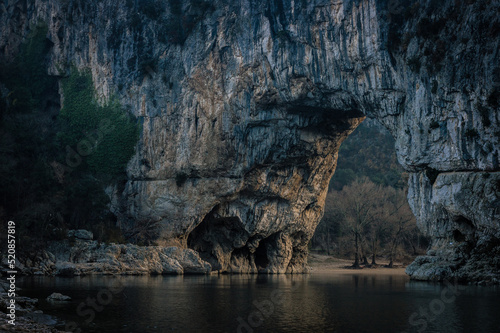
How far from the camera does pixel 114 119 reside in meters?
54.2

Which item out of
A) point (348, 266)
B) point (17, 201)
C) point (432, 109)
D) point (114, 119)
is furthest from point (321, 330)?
point (348, 266)

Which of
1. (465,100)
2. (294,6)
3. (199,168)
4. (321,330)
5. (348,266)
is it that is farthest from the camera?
(348,266)

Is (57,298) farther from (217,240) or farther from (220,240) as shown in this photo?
(220,240)

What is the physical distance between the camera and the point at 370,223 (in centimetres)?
7244

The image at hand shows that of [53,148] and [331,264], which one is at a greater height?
[53,148]

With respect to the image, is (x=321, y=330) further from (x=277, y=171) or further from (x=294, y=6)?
(x=277, y=171)

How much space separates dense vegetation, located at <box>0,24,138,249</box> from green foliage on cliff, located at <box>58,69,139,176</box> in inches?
3.3

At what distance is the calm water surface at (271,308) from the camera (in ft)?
61.3

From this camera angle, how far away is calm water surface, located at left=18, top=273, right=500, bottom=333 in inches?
735

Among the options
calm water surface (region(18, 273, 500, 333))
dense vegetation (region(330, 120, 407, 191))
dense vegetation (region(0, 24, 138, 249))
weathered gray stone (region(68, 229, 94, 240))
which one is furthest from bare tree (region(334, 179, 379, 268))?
calm water surface (region(18, 273, 500, 333))

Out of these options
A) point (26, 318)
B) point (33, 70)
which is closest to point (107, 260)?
point (33, 70)

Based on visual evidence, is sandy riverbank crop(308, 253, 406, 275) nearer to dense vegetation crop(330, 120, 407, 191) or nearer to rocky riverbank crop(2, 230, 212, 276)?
dense vegetation crop(330, 120, 407, 191)

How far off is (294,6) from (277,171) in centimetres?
1616

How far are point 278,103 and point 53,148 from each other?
22.0m
